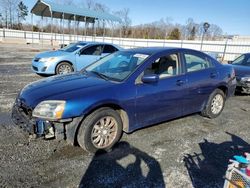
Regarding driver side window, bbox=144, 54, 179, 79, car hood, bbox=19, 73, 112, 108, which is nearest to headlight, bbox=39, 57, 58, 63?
car hood, bbox=19, 73, 112, 108

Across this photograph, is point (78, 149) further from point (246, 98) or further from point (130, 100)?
point (246, 98)

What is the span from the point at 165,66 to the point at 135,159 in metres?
1.89

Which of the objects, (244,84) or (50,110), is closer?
(50,110)

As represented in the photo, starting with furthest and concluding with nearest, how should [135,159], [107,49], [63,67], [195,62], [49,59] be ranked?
[107,49]
[63,67]
[49,59]
[195,62]
[135,159]

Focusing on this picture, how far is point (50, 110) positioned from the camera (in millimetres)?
3330

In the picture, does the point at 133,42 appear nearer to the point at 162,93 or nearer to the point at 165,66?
the point at 165,66

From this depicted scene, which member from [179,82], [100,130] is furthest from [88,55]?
[100,130]

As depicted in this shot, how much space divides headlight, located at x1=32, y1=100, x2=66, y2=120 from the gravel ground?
0.64 meters

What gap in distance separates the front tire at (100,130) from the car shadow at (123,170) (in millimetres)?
139

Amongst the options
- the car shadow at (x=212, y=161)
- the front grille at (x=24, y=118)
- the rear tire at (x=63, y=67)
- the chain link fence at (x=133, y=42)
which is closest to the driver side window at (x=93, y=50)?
the rear tire at (x=63, y=67)

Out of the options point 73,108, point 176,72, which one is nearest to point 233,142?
point 176,72

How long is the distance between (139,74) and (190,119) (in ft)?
6.84

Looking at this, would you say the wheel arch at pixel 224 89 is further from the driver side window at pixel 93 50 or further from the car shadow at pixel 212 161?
the driver side window at pixel 93 50

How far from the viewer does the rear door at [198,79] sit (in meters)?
4.73
